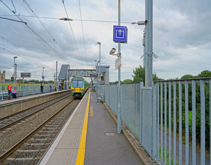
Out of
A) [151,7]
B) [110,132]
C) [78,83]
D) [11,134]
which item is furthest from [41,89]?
[151,7]

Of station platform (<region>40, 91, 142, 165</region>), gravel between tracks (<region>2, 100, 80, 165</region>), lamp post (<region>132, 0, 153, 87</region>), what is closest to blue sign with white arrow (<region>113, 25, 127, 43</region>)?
lamp post (<region>132, 0, 153, 87</region>)

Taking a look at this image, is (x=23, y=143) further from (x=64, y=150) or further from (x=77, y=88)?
(x=77, y=88)

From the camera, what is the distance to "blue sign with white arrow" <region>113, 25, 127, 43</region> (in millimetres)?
6336

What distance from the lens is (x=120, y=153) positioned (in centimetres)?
449

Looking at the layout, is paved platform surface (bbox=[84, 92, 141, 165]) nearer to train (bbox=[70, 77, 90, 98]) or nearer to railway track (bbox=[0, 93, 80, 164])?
railway track (bbox=[0, 93, 80, 164])

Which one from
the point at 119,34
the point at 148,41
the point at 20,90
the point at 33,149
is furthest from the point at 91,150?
the point at 20,90

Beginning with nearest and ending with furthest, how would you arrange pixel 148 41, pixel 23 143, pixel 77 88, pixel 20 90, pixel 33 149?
pixel 148 41 < pixel 33 149 < pixel 23 143 < pixel 20 90 < pixel 77 88

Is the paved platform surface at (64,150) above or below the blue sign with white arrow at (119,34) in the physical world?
below

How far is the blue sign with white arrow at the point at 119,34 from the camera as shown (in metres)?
6.34

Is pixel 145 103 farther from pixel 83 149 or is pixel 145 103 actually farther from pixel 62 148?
pixel 62 148

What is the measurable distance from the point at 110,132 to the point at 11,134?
4284mm

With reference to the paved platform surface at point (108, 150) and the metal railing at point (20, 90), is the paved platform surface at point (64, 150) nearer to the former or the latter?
the paved platform surface at point (108, 150)

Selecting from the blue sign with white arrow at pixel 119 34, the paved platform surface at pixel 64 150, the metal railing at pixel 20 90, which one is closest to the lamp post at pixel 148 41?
the blue sign with white arrow at pixel 119 34

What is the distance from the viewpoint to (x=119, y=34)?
6.38 metres
